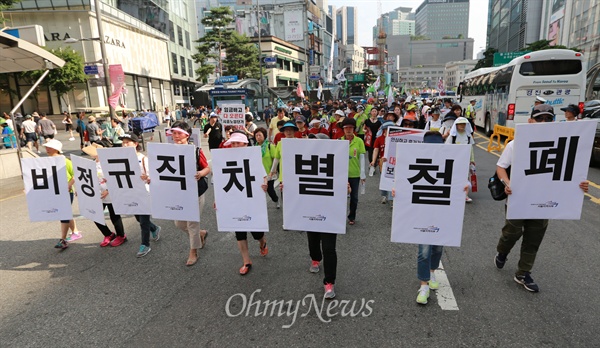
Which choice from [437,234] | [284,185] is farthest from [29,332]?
[437,234]

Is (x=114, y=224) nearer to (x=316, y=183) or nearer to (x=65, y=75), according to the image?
(x=316, y=183)

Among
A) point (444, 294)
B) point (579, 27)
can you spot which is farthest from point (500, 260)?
point (579, 27)

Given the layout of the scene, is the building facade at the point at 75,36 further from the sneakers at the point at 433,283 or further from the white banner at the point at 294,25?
the white banner at the point at 294,25

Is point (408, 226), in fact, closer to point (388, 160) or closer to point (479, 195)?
point (388, 160)

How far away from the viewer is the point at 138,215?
549cm

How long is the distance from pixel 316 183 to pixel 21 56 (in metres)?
10.6

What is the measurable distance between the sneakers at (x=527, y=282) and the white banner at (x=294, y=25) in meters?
82.7

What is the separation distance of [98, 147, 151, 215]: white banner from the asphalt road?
0.80m

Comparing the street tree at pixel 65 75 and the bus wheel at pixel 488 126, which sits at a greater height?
the street tree at pixel 65 75

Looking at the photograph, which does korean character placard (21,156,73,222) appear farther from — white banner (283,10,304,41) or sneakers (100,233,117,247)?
white banner (283,10,304,41)

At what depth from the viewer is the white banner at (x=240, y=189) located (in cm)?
452

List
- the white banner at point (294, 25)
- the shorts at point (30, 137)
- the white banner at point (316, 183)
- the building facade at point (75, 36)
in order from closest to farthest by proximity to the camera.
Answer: the white banner at point (316, 183) < the shorts at point (30, 137) < the building facade at point (75, 36) < the white banner at point (294, 25)

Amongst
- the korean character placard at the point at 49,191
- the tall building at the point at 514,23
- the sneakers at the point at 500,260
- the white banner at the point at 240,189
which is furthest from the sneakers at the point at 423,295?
the tall building at the point at 514,23

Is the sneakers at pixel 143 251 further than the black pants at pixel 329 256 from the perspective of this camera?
Yes
